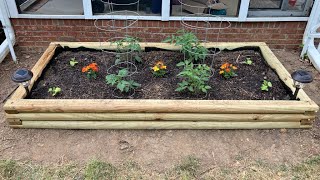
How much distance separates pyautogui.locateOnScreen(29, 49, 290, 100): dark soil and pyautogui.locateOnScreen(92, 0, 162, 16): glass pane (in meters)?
0.59

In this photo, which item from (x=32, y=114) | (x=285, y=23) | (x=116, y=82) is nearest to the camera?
(x=32, y=114)

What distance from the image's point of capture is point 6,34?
3.61 metres

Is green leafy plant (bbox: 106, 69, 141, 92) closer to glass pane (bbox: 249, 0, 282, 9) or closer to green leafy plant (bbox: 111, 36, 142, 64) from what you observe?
green leafy plant (bbox: 111, 36, 142, 64)

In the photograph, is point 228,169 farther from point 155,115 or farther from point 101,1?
point 101,1

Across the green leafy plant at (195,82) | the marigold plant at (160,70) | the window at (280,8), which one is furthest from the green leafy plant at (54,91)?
the window at (280,8)

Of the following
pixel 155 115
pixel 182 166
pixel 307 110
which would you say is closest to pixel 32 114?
pixel 155 115

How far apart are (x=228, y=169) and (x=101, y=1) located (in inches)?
103

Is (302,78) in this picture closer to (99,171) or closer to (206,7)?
(206,7)

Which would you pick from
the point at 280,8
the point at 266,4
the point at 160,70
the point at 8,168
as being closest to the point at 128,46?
the point at 160,70

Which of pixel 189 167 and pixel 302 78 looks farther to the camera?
pixel 302 78

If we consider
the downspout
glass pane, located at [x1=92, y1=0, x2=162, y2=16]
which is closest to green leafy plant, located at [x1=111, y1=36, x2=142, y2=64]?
glass pane, located at [x1=92, y1=0, x2=162, y2=16]

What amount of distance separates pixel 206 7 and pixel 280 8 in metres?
1.02

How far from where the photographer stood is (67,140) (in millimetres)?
2658

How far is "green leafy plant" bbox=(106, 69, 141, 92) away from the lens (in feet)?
9.28
